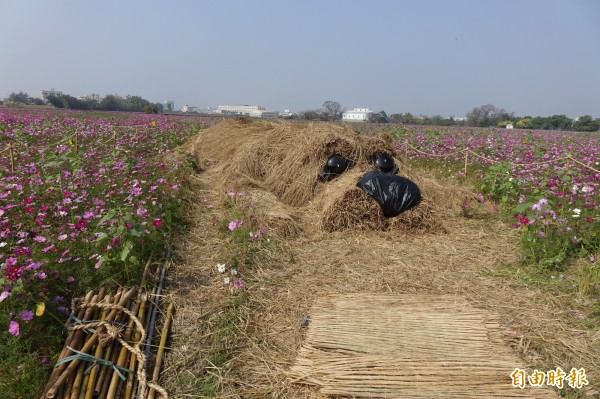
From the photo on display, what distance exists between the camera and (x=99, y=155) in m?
6.18

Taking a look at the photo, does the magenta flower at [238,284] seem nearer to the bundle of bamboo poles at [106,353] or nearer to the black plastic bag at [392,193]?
the bundle of bamboo poles at [106,353]

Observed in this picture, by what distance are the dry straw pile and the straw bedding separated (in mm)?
1717

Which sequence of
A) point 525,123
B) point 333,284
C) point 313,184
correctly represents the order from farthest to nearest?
point 525,123
point 313,184
point 333,284

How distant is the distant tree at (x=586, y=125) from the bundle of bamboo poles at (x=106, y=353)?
38633 mm

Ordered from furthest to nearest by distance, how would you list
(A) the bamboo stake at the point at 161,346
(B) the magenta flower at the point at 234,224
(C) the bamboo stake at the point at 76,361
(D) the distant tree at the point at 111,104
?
(D) the distant tree at the point at 111,104 < (B) the magenta flower at the point at 234,224 < (A) the bamboo stake at the point at 161,346 < (C) the bamboo stake at the point at 76,361

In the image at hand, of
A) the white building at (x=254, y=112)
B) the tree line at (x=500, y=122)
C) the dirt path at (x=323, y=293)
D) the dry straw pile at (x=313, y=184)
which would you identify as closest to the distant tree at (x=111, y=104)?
the white building at (x=254, y=112)

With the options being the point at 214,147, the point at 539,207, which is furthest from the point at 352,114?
the point at 539,207

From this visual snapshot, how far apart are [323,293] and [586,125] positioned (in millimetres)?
39701

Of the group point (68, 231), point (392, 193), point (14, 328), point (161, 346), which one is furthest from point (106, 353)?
point (392, 193)

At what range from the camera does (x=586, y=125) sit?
32.5 meters

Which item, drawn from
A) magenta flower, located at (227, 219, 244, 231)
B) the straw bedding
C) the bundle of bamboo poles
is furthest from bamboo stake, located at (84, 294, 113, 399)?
magenta flower, located at (227, 219, 244, 231)

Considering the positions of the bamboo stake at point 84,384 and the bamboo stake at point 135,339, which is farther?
the bamboo stake at point 135,339

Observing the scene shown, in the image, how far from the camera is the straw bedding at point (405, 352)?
6.70 ft

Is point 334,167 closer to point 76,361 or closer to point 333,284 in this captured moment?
point 333,284
